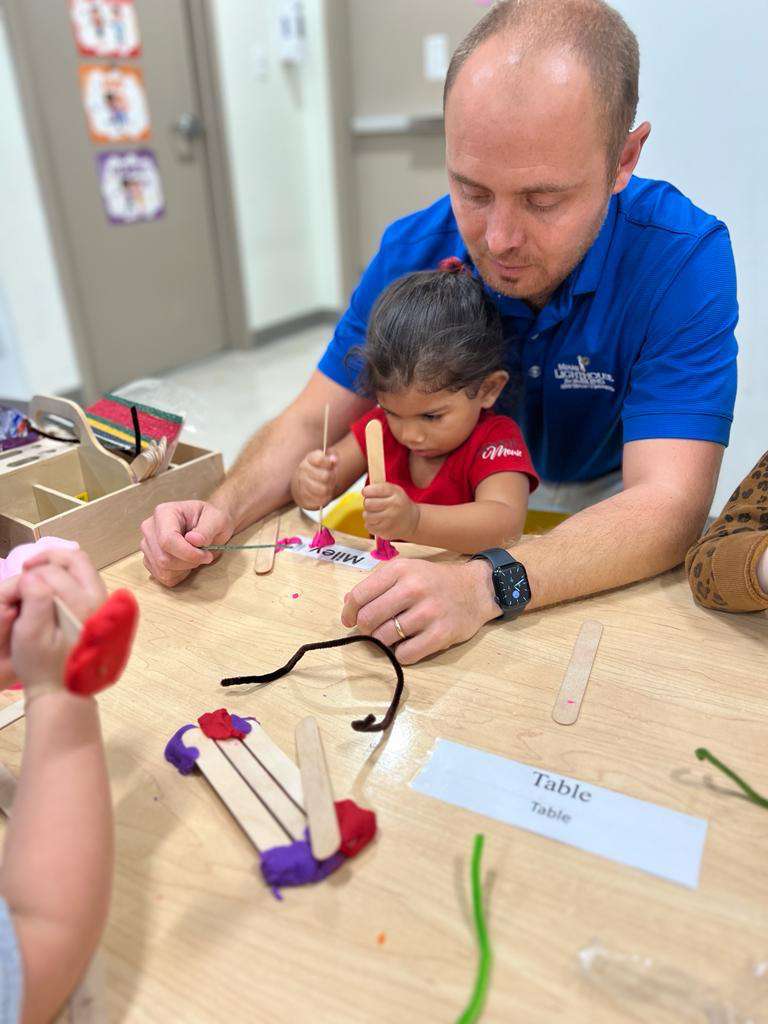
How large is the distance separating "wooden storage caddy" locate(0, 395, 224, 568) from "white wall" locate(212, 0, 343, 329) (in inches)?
136

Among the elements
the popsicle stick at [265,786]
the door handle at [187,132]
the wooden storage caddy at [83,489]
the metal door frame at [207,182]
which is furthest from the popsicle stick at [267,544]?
the door handle at [187,132]

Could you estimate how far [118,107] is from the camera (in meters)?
3.62

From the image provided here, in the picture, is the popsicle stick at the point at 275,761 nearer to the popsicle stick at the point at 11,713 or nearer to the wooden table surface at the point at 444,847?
the wooden table surface at the point at 444,847

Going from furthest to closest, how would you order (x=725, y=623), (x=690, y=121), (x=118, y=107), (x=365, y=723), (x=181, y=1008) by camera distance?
1. (x=118, y=107)
2. (x=690, y=121)
3. (x=725, y=623)
4. (x=365, y=723)
5. (x=181, y=1008)

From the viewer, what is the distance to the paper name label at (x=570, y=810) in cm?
61

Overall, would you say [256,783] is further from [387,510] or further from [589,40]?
[589,40]

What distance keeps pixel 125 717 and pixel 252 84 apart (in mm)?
4305

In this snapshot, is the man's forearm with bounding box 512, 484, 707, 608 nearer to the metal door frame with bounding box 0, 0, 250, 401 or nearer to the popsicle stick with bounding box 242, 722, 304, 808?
the popsicle stick with bounding box 242, 722, 304, 808

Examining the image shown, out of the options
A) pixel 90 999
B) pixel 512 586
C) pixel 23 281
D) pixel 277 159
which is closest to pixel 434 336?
pixel 512 586

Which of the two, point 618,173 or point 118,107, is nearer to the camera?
point 618,173

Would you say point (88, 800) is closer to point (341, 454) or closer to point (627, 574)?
point (627, 574)

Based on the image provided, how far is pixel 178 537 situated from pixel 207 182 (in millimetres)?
3736

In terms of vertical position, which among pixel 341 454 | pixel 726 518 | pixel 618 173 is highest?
pixel 618 173

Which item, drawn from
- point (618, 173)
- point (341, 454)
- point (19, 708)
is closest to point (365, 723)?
point (19, 708)
